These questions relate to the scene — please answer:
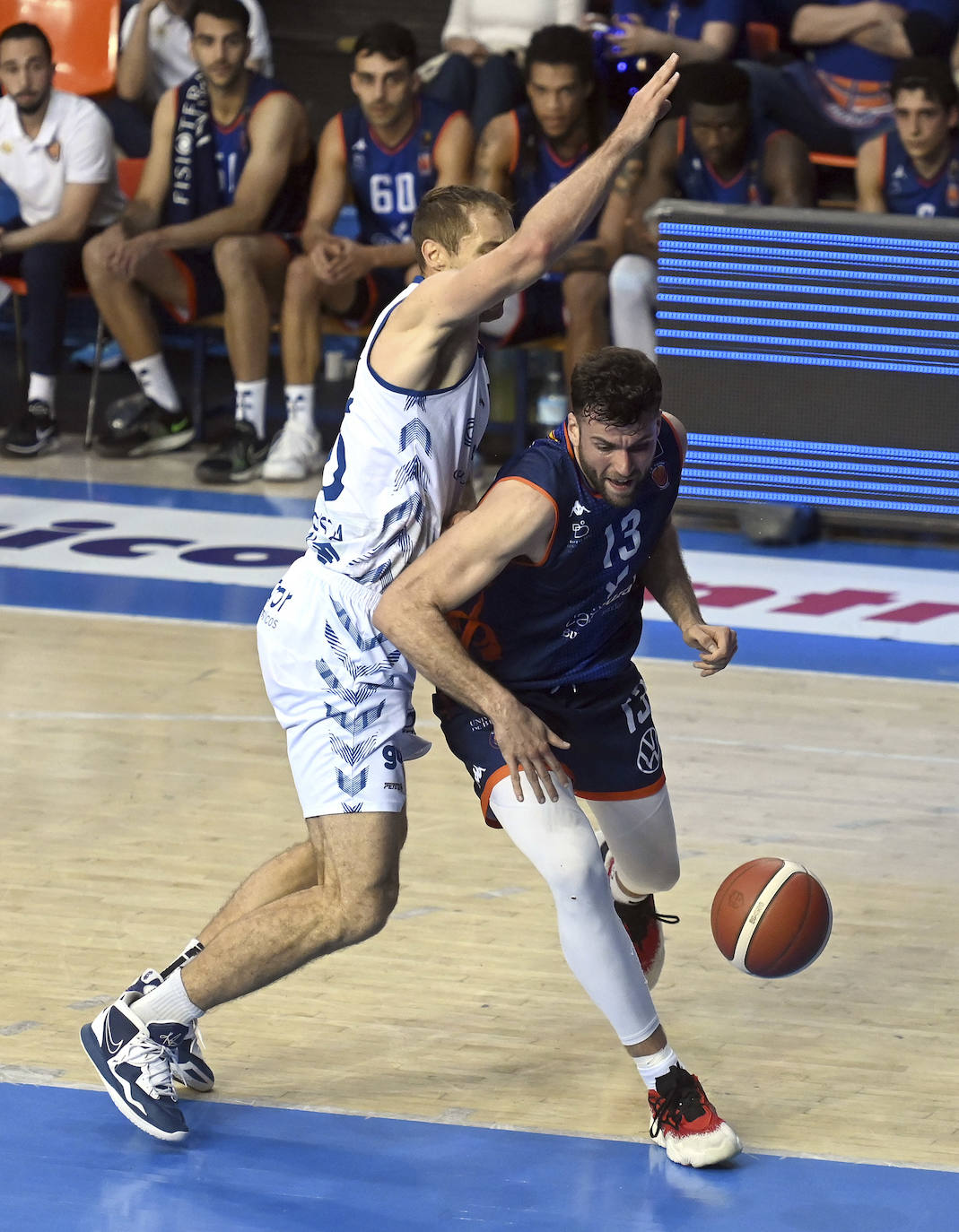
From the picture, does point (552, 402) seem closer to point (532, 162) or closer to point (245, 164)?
point (532, 162)

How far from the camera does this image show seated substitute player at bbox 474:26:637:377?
9.01 metres

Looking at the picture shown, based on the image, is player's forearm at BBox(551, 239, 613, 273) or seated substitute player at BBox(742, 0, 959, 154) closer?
player's forearm at BBox(551, 239, 613, 273)

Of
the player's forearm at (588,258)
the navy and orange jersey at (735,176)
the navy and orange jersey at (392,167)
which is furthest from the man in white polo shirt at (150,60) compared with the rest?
the navy and orange jersey at (735,176)

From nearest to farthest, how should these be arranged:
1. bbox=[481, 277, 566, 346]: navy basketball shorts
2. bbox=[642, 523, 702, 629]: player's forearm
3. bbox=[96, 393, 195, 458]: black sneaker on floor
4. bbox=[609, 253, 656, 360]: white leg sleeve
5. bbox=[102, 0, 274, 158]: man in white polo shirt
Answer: bbox=[642, 523, 702, 629]: player's forearm
bbox=[609, 253, 656, 360]: white leg sleeve
bbox=[481, 277, 566, 346]: navy basketball shorts
bbox=[96, 393, 195, 458]: black sneaker on floor
bbox=[102, 0, 274, 158]: man in white polo shirt

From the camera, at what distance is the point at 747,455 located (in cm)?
827

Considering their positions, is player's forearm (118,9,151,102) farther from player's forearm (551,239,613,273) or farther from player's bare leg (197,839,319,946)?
player's bare leg (197,839,319,946)

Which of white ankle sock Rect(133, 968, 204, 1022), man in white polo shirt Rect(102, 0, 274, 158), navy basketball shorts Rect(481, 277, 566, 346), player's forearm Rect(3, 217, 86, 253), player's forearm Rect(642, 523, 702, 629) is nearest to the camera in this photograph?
white ankle sock Rect(133, 968, 204, 1022)

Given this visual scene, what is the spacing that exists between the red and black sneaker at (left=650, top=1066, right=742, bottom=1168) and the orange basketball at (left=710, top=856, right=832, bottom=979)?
30 cm

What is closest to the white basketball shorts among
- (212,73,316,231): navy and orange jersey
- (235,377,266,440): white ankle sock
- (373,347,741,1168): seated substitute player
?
(373,347,741,1168): seated substitute player

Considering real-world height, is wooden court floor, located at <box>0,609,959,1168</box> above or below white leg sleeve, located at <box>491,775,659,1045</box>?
below

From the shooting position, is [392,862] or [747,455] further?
[747,455]

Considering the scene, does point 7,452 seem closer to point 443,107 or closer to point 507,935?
point 443,107

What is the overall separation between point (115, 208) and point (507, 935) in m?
6.67

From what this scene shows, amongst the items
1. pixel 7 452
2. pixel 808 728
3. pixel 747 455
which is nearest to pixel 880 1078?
pixel 808 728
